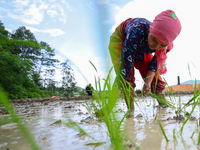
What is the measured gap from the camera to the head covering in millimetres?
1503

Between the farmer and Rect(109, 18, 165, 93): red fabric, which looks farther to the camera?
Rect(109, 18, 165, 93): red fabric

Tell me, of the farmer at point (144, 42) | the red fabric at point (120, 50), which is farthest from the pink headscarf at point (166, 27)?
the red fabric at point (120, 50)

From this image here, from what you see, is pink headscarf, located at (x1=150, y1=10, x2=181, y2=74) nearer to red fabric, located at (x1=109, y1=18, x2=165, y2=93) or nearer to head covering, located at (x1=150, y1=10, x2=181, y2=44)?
head covering, located at (x1=150, y1=10, x2=181, y2=44)

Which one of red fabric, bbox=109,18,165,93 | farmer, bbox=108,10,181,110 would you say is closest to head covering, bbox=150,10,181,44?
farmer, bbox=108,10,181,110

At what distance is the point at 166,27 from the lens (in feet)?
4.92

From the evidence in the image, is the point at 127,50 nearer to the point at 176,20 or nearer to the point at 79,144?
the point at 176,20

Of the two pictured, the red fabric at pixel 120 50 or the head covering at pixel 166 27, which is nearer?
the head covering at pixel 166 27

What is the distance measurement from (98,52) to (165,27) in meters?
1.38

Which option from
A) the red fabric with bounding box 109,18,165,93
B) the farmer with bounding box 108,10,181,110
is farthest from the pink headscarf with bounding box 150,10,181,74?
the red fabric with bounding box 109,18,165,93

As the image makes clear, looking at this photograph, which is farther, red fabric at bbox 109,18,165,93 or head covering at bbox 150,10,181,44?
red fabric at bbox 109,18,165,93

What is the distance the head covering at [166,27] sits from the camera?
1503mm

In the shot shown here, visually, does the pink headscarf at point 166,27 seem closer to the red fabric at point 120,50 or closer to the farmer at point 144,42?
the farmer at point 144,42

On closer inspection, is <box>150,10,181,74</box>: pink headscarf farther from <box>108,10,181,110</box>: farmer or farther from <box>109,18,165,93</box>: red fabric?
<box>109,18,165,93</box>: red fabric

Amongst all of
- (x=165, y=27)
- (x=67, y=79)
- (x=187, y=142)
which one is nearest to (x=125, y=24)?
(x=165, y=27)
